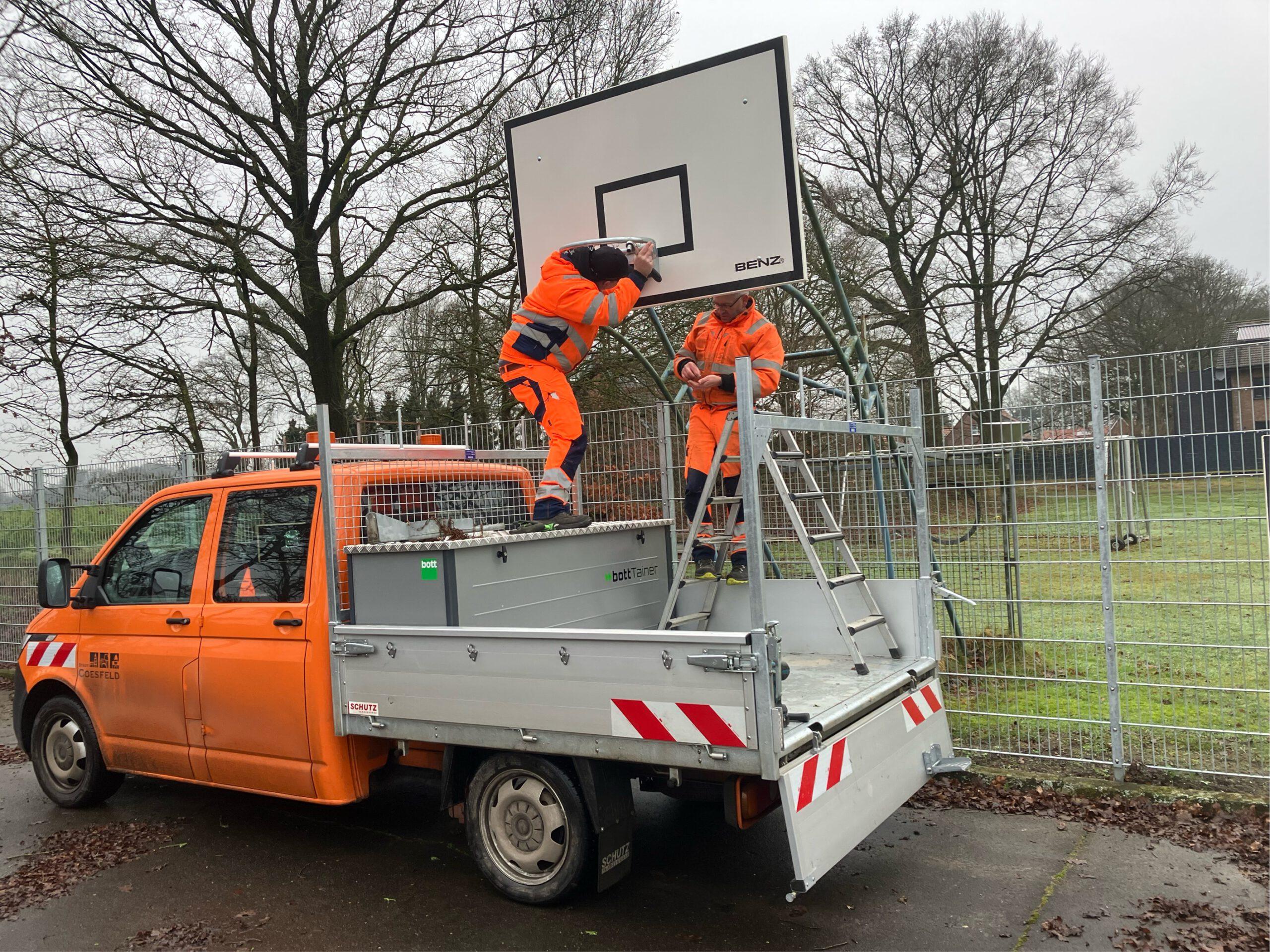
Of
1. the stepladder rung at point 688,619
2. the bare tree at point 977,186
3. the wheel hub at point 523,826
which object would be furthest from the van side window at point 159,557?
the bare tree at point 977,186

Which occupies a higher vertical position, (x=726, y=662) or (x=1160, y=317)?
(x=1160, y=317)

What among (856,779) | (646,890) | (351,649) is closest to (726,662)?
(856,779)

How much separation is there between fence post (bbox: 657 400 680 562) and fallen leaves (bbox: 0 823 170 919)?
347cm

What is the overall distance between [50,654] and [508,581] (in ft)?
10.4

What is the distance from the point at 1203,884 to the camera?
4074 millimetres

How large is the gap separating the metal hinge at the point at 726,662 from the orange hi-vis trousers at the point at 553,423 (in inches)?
71.8

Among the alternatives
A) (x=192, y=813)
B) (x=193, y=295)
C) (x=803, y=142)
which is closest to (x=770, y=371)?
(x=192, y=813)

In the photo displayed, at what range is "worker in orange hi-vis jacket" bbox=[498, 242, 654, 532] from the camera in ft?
16.5

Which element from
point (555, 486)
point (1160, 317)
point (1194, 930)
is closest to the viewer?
point (1194, 930)

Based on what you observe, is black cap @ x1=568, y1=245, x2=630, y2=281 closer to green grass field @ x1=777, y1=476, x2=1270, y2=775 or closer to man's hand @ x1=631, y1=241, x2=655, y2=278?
man's hand @ x1=631, y1=241, x2=655, y2=278

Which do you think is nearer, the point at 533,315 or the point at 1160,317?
the point at 533,315

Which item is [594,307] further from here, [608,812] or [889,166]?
[889,166]

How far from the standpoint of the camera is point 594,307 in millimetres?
5098

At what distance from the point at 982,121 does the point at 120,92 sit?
16942 millimetres
